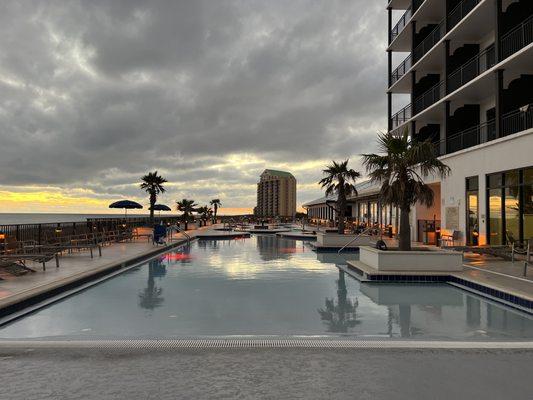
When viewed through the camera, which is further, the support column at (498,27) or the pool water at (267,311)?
the support column at (498,27)

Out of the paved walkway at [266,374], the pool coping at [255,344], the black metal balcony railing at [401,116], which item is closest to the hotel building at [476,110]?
the black metal balcony railing at [401,116]

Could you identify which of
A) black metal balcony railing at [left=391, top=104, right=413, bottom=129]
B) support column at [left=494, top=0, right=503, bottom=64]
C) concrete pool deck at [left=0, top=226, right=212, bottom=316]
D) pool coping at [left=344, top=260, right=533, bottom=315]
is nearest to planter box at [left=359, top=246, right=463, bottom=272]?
pool coping at [left=344, top=260, right=533, bottom=315]

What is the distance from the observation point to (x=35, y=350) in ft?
15.8

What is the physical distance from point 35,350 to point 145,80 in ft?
74.6

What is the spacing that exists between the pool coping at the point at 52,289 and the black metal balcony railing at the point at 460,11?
18060 millimetres

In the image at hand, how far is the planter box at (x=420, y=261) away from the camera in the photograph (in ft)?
35.1

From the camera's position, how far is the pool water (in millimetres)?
6070


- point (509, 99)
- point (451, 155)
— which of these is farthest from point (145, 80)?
point (509, 99)

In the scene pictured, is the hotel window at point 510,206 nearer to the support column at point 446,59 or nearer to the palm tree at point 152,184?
the support column at point 446,59

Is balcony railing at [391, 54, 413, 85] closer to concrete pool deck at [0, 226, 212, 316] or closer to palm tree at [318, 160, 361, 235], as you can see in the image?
palm tree at [318, 160, 361, 235]

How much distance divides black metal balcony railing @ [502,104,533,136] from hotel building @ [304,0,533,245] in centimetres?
3

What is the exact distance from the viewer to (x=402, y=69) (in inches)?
1099

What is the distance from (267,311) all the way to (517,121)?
1353 cm

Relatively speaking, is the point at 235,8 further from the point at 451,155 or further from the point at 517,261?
the point at 517,261
